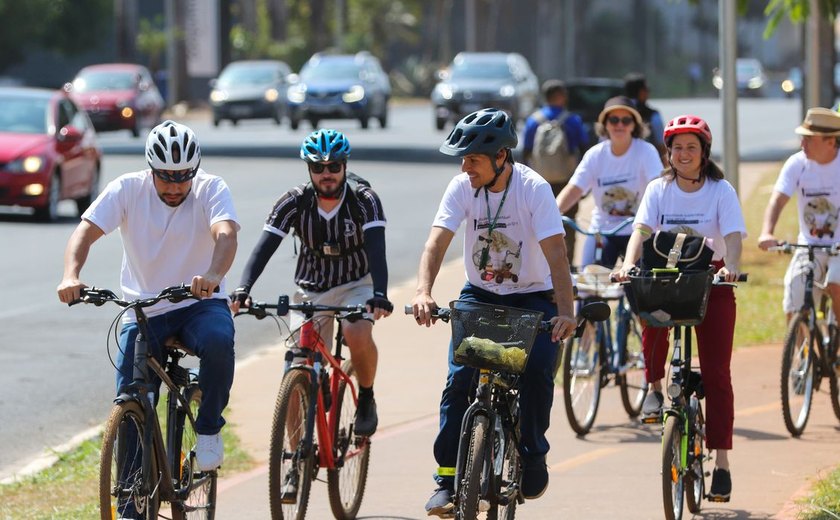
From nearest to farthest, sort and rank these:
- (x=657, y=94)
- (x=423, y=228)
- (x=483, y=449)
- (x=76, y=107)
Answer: (x=483, y=449) → (x=423, y=228) → (x=76, y=107) → (x=657, y=94)

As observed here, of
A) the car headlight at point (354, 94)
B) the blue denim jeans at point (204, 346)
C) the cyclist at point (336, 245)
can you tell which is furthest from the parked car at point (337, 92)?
the blue denim jeans at point (204, 346)

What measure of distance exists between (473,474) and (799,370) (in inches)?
151

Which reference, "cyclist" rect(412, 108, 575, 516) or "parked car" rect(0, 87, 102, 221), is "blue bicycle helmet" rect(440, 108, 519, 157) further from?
"parked car" rect(0, 87, 102, 221)

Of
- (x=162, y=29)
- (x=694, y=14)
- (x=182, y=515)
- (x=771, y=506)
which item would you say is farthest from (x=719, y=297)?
(x=694, y=14)

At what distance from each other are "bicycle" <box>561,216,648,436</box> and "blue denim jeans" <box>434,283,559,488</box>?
255 centimetres

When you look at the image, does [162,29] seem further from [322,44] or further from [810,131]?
[810,131]

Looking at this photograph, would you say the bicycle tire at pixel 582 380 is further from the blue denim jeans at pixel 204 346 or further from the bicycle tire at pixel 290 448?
the blue denim jeans at pixel 204 346

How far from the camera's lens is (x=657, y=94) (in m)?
85.5

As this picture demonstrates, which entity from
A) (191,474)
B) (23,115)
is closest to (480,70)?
(23,115)

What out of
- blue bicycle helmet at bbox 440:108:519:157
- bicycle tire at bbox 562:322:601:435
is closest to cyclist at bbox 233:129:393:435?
blue bicycle helmet at bbox 440:108:519:157

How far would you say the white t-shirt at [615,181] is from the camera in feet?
33.4

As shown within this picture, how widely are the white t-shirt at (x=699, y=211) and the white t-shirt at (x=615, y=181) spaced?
257 centimetres

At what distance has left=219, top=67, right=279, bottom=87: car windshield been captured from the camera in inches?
1706

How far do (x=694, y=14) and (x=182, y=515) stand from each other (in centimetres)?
10382
